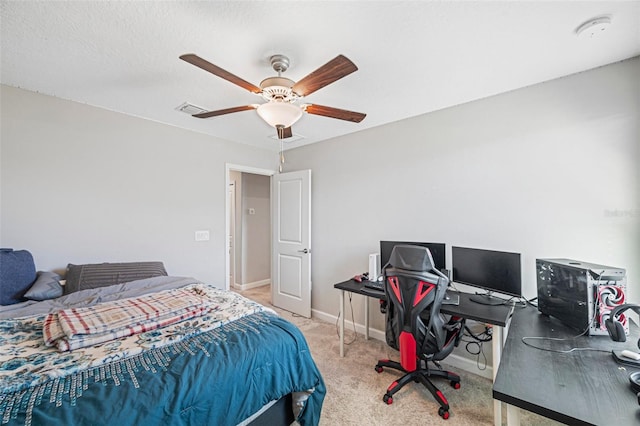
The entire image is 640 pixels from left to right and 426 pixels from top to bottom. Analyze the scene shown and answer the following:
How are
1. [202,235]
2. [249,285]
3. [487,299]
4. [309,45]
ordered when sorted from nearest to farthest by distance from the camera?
[309,45], [487,299], [202,235], [249,285]

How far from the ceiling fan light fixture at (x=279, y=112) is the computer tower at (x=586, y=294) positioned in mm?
1932

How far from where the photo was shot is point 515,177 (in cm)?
221

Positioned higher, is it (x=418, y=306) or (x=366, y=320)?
(x=418, y=306)

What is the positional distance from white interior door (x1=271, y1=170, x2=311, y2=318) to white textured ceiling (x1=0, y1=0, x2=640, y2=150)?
5.26 ft

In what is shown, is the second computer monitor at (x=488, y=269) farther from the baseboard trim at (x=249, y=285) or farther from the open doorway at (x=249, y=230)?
the baseboard trim at (x=249, y=285)

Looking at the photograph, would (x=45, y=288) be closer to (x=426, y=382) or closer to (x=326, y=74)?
(x=326, y=74)

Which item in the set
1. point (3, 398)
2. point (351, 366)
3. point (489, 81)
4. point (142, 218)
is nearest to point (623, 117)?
point (489, 81)

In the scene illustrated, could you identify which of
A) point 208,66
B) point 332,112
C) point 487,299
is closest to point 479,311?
point 487,299

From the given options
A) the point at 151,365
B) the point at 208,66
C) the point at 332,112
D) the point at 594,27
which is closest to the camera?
the point at 151,365

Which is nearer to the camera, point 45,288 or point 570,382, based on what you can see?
point 570,382

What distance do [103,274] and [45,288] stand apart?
0.36 m

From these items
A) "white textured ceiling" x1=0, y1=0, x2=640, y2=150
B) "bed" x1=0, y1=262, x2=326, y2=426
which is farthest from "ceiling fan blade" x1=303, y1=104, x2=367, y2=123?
"bed" x1=0, y1=262, x2=326, y2=426

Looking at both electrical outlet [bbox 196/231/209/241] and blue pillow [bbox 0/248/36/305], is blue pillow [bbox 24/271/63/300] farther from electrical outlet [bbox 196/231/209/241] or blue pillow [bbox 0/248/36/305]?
electrical outlet [bbox 196/231/209/241]

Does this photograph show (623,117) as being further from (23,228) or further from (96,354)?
(23,228)
